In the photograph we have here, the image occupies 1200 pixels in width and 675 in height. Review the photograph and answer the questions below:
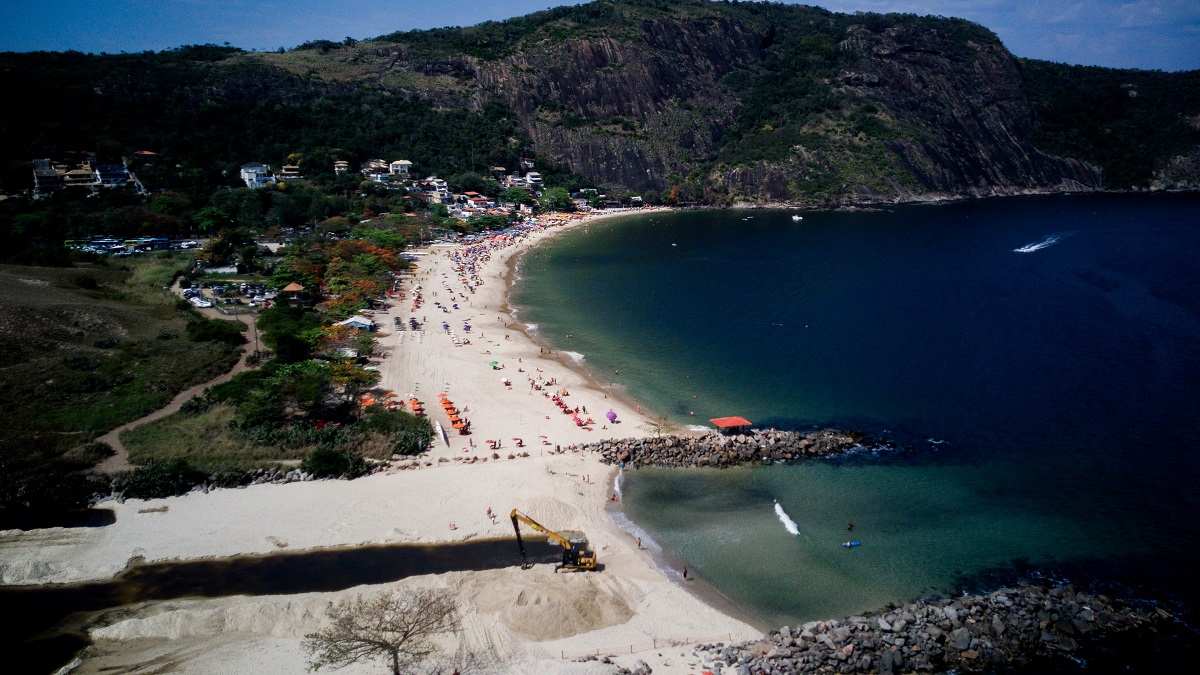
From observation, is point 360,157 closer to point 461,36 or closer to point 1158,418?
point 461,36

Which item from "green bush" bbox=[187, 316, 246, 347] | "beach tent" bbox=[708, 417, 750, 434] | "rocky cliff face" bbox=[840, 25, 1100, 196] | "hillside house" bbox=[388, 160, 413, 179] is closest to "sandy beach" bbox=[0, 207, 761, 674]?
"beach tent" bbox=[708, 417, 750, 434]

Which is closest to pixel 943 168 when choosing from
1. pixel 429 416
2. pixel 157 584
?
pixel 429 416

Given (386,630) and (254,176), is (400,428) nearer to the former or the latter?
(386,630)

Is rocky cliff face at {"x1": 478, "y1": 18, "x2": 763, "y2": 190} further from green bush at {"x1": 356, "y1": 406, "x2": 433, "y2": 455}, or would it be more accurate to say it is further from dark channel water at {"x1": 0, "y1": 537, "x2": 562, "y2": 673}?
dark channel water at {"x1": 0, "y1": 537, "x2": 562, "y2": 673}

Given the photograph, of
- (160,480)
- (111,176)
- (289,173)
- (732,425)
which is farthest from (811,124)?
(160,480)

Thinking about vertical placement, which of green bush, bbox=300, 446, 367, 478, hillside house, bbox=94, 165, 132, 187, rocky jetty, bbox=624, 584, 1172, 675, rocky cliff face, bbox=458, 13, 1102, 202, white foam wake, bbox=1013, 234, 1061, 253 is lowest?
rocky jetty, bbox=624, 584, 1172, 675

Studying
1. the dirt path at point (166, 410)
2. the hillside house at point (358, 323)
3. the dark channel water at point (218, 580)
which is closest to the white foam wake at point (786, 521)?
the dark channel water at point (218, 580)
